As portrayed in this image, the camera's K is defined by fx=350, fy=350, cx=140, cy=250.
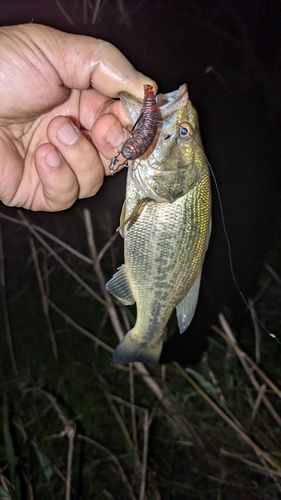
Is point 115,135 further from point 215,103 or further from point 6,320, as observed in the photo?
point 6,320

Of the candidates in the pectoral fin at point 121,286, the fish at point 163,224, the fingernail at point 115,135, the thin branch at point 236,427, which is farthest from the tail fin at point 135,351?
the thin branch at point 236,427

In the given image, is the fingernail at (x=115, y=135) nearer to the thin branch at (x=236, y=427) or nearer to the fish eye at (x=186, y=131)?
the fish eye at (x=186, y=131)

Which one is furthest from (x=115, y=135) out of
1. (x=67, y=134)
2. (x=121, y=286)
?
(x=121, y=286)

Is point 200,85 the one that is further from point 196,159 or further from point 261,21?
point 196,159

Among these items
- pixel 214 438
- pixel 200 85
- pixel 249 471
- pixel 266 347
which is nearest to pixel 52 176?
pixel 200 85

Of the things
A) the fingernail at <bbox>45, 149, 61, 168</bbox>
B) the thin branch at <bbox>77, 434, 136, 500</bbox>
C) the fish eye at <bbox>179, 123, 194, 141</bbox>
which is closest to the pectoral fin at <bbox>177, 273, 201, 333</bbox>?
the fish eye at <bbox>179, 123, 194, 141</bbox>

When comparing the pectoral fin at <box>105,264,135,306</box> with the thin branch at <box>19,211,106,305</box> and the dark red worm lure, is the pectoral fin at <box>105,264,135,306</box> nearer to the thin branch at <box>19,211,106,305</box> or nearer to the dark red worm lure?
the dark red worm lure
